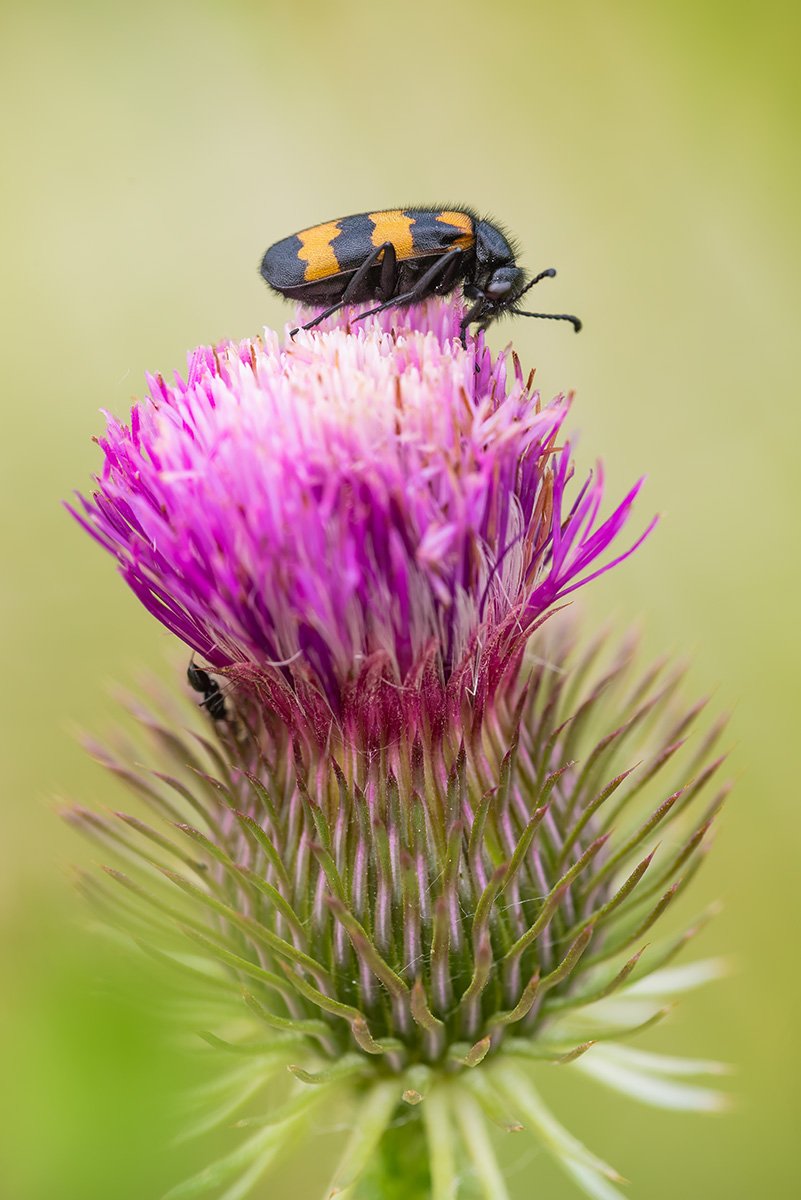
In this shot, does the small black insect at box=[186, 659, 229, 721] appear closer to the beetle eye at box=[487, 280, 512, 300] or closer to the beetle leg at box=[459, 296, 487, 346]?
the beetle leg at box=[459, 296, 487, 346]

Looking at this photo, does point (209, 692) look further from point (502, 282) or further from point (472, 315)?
point (502, 282)

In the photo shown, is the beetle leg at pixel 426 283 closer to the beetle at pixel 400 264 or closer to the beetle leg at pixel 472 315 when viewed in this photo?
the beetle at pixel 400 264

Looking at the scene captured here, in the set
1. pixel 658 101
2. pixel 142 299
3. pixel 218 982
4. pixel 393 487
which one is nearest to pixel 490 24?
pixel 658 101

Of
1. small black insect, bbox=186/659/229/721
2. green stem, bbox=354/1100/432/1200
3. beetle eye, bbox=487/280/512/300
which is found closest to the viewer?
green stem, bbox=354/1100/432/1200

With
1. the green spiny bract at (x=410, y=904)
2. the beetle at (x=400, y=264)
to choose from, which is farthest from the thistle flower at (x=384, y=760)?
the beetle at (x=400, y=264)

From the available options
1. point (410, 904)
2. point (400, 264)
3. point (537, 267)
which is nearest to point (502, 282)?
point (400, 264)

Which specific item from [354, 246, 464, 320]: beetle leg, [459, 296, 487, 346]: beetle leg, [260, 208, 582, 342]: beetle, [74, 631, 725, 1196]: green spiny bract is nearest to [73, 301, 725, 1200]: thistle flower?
[74, 631, 725, 1196]: green spiny bract
